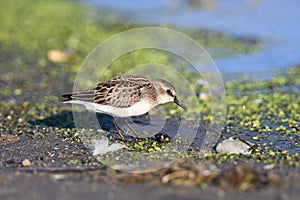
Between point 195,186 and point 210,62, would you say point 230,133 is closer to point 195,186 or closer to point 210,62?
point 195,186

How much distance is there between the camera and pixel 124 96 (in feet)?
24.8

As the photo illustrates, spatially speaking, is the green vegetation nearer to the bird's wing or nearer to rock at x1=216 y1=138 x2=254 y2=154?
rock at x1=216 y1=138 x2=254 y2=154

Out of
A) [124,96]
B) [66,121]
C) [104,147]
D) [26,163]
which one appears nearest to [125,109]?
[124,96]

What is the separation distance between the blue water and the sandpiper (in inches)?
170

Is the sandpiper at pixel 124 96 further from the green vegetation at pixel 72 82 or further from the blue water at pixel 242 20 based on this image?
the blue water at pixel 242 20

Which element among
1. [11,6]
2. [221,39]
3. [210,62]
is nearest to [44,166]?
[210,62]

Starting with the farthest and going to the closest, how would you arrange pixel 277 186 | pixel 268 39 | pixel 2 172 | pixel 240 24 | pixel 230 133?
pixel 240 24
pixel 268 39
pixel 230 133
pixel 2 172
pixel 277 186

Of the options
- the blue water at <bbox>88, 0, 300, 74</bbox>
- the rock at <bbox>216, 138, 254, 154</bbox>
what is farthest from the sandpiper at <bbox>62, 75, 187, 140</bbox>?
the blue water at <bbox>88, 0, 300, 74</bbox>

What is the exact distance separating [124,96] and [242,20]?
30.1ft

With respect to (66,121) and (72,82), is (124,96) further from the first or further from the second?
(72,82)

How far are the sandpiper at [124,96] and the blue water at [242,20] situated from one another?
14.1 feet

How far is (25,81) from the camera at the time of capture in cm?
1119

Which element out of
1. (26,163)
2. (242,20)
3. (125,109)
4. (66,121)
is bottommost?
(26,163)

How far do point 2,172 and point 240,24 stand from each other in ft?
34.5
